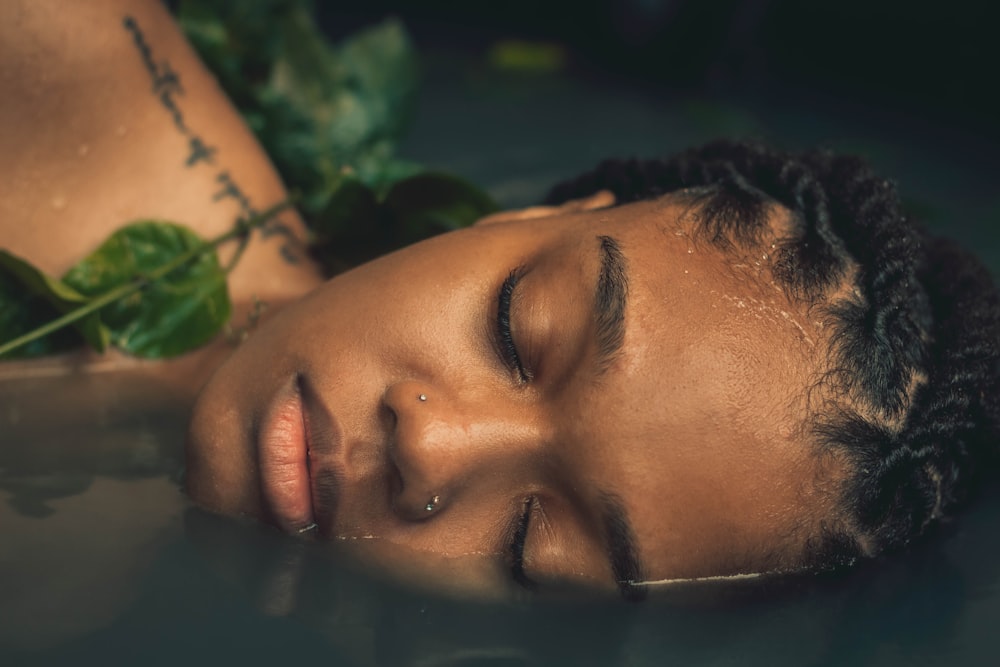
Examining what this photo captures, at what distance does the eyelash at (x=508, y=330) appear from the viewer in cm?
85

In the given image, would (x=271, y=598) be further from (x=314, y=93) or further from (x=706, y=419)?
(x=314, y=93)

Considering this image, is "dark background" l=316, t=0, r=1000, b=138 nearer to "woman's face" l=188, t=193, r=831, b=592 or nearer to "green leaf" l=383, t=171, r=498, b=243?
"green leaf" l=383, t=171, r=498, b=243

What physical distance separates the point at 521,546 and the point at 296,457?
204mm

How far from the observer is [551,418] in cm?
82

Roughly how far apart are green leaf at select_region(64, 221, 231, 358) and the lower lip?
11.3 inches

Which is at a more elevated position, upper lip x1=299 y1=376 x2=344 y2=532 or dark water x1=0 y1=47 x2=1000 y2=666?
upper lip x1=299 y1=376 x2=344 y2=532

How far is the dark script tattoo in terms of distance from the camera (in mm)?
1187

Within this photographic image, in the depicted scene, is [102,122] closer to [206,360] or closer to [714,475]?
[206,360]

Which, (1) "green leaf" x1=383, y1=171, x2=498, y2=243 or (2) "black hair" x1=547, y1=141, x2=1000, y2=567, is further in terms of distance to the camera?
(1) "green leaf" x1=383, y1=171, x2=498, y2=243

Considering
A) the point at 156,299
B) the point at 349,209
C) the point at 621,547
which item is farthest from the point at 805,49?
the point at 621,547

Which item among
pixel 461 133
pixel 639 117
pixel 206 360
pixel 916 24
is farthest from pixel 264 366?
pixel 916 24

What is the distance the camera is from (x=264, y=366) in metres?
0.91

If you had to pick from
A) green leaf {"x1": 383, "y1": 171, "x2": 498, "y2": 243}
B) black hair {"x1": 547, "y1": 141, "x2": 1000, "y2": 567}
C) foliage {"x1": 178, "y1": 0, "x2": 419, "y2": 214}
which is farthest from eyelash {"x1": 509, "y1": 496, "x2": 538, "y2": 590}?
foliage {"x1": 178, "y1": 0, "x2": 419, "y2": 214}

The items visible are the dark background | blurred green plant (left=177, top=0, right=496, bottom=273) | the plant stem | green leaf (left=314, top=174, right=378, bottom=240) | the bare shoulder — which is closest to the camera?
the plant stem
